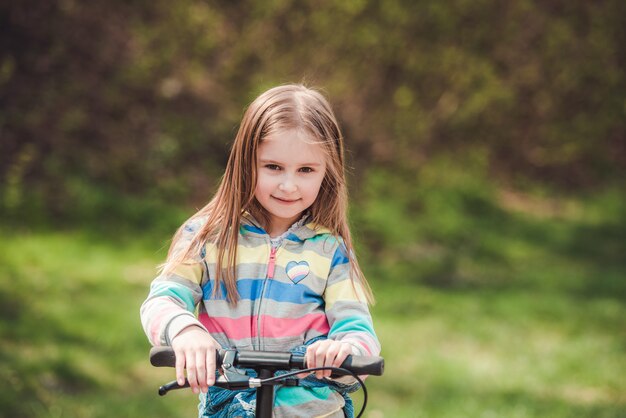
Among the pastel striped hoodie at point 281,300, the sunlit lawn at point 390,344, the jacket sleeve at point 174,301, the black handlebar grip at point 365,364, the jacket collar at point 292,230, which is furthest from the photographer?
the sunlit lawn at point 390,344

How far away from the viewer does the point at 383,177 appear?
9062mm

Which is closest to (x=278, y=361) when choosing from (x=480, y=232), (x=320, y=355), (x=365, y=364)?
(x=320, y=355)

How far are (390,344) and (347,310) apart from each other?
3.83m

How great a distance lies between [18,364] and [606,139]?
7.92 metres

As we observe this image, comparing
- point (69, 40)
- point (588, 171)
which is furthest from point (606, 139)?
point (69, 40)

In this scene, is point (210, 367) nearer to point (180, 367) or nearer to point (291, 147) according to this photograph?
point (180, 367)

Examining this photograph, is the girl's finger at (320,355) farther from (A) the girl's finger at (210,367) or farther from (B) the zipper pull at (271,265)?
(B) the zipper pull at (271,265)

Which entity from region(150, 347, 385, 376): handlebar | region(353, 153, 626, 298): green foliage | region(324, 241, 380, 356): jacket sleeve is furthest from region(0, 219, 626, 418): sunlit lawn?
region(150, 347, 385, 376): handlebar

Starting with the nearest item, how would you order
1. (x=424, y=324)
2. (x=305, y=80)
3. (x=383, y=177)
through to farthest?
(x=424, y=324), (x=305, y=80), (x=383, y=177)

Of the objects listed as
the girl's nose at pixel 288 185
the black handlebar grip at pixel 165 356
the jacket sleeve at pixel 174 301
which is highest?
the girl's nose at pixel 288 185

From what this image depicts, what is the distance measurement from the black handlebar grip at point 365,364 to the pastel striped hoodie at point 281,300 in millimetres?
233

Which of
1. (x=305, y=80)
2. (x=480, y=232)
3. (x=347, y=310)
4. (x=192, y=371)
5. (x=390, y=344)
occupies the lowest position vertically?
(x=192, y=371)

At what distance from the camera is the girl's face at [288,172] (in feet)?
7.57

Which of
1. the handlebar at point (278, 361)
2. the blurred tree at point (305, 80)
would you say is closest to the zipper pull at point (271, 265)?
the handlebar at point (278, 361)
